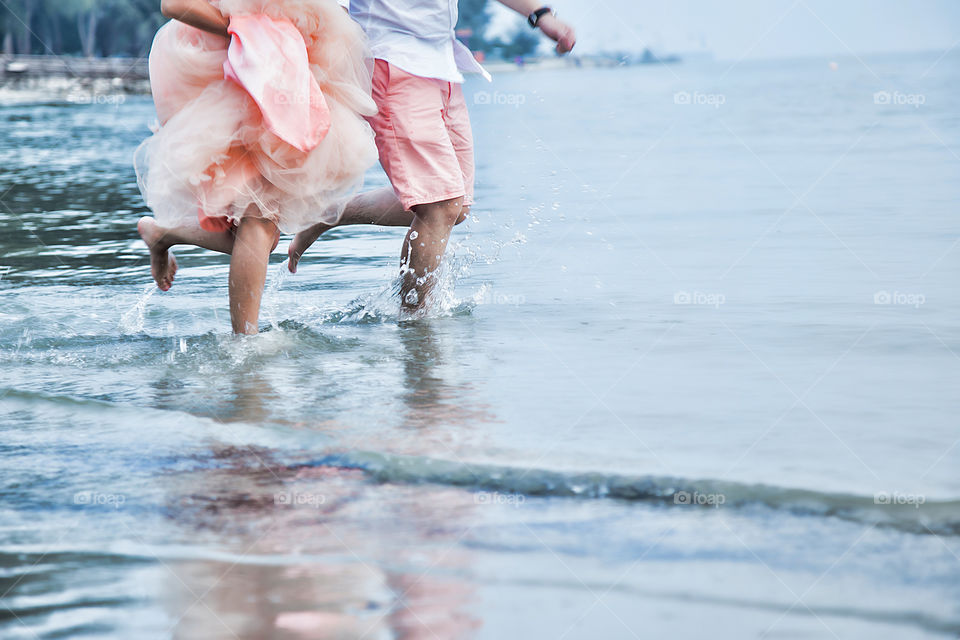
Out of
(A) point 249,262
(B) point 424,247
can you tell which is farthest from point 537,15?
(A) point 249,262

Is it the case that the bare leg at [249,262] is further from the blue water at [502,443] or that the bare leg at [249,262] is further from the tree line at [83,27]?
the tree line at [83,27]

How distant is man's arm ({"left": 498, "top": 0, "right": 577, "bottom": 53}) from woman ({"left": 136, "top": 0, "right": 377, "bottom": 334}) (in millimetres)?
702

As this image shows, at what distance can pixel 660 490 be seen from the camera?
2.66m

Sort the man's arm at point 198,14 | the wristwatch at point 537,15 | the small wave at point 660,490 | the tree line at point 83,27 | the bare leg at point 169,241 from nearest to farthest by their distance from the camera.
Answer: the small wave at point 660,490 → the man's arm at point 198,14 → the bare leg at point 169,241 → the wristwatch at point 537,15 → the tree line at point 83,27

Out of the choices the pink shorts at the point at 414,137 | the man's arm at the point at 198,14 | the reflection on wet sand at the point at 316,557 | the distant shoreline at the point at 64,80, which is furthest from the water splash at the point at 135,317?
the distant shoreline at the point at 64,80

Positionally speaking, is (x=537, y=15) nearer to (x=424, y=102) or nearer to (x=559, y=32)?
(x=559, y=32)

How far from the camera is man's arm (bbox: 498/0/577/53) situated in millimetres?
4211

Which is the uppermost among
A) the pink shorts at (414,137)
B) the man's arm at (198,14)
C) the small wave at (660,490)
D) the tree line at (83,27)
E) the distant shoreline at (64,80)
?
the man's arm at (198,14)

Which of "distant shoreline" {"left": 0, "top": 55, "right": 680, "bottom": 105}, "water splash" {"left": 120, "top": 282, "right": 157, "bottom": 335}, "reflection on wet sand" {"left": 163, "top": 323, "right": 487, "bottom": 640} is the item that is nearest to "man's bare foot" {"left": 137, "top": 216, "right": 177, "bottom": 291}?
"water splash" {"left": 120, "top": 282, "right": 157, "bottom": 335}

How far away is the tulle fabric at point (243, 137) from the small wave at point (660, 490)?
131 centimetres

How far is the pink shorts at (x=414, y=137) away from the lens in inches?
169

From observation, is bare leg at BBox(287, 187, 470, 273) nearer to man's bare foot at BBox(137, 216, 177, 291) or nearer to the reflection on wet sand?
man's bare foot at BBox(137, 216, 177, 291)

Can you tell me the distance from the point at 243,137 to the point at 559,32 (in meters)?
1.22

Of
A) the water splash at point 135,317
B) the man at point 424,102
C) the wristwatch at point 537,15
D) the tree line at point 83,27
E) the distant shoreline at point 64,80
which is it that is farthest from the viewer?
the tree line at point 83,27
